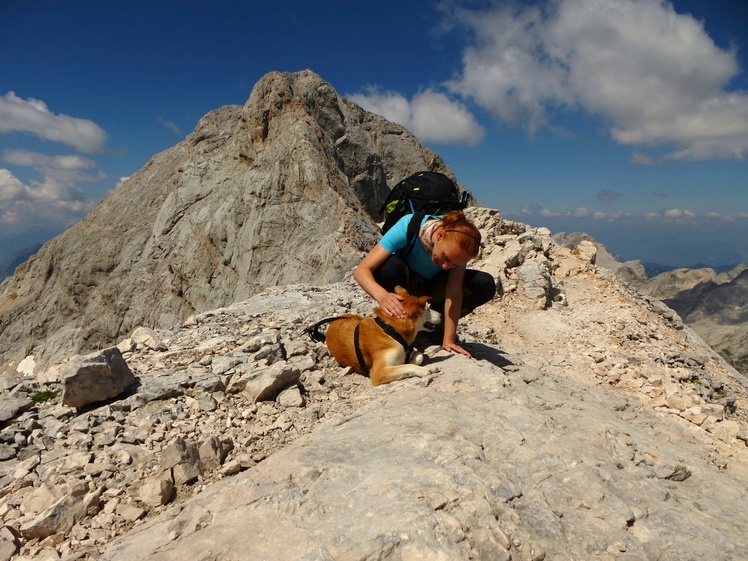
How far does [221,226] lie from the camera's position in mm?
27891

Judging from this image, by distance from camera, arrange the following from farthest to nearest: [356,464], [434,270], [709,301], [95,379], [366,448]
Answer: [709,301] → [434,270] → [95,379] → [366,448] → [356,464]

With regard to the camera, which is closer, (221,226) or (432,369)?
(432,369)

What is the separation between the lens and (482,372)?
4613 mm

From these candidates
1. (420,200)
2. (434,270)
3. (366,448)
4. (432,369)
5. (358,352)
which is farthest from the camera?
(434,270)

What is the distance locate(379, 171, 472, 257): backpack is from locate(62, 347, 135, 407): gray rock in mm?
3405

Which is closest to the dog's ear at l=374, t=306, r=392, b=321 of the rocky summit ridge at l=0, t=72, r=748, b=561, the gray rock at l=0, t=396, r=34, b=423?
the rocky summit ridge at l=0, t=72, r=748, b=561

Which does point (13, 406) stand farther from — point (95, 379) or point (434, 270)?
point (434, 270)

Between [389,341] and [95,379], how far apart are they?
3.11m

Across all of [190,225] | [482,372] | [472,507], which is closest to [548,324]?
[482,372]

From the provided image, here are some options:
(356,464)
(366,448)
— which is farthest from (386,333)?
(356,464)

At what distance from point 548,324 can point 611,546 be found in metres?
6.99

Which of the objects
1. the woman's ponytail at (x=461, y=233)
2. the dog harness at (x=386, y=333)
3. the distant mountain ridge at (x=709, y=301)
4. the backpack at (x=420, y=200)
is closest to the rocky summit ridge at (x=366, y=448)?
the dog harness at (x=386, y=333)

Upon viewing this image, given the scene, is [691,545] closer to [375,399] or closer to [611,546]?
[611,546]

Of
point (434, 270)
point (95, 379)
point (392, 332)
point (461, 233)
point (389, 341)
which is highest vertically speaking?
point (461, 233)
